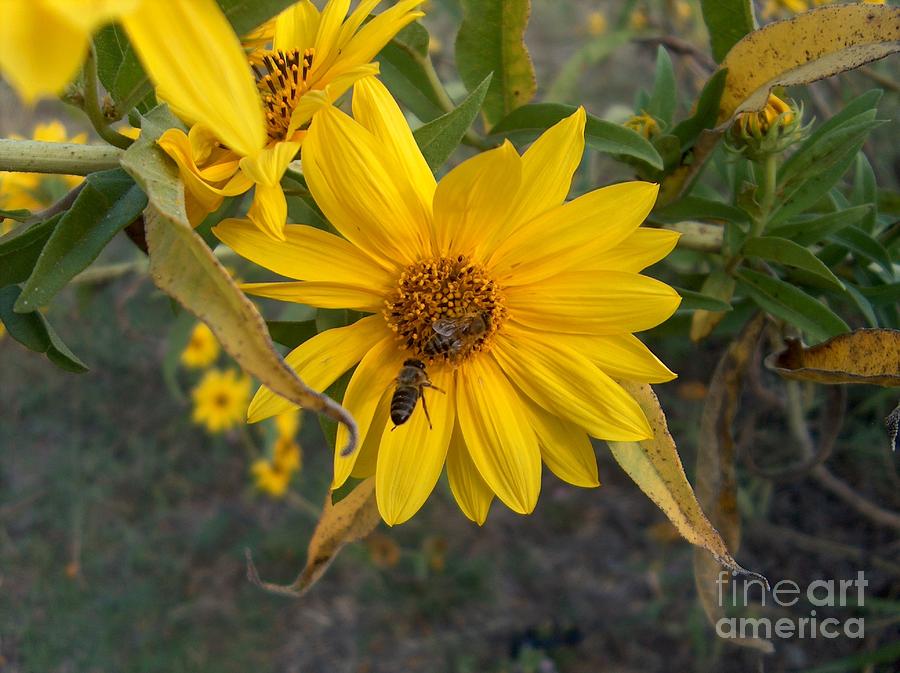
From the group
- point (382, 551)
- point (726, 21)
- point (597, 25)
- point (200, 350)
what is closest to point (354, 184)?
point (726, 21)

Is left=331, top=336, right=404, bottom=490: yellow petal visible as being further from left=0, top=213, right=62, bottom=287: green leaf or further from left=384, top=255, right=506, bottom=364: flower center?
left=0, top=213, right=62, bottom=287: green leaf

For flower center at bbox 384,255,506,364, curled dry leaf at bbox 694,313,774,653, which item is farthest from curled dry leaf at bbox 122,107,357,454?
curled dry leaf at bbox 694,313,774,653

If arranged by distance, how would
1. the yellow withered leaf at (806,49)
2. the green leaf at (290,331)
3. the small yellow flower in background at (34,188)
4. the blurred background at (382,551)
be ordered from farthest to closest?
the blurred background at (382,551) → the small yellow flower in background at (34,188) → the green leaf at (290,331) → the yellow withered leaf at (806,49)

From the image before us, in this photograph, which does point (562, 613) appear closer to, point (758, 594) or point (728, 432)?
point (758, 594)

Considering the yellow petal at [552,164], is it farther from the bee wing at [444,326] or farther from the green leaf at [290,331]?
the green leaf at [290,331]

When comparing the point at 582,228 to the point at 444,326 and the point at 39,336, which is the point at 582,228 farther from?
the point at 39,336

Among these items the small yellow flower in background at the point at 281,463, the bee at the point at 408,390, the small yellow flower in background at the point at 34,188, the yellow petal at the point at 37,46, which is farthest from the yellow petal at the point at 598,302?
the small yellow flower in background at the point at 281,463

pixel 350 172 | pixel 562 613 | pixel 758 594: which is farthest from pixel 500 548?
pixel 350 172
